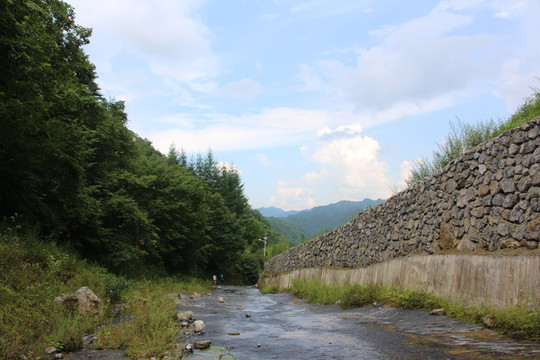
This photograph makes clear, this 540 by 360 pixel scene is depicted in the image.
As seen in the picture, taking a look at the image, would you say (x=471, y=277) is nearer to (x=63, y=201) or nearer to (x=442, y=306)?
(x=442, y=306)

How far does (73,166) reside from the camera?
Result: 12414mm

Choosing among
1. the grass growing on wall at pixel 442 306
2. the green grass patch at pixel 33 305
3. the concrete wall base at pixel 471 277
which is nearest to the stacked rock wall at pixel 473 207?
the concrete wall base at pixel 471 277

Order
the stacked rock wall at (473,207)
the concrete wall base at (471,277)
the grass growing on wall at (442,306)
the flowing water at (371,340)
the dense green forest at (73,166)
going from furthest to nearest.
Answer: the dense green forest at (73,166), the stacked rock wall at (473,207), the concrete wall base at (471,277), the grass growing on wall at (442,306), the flowing water at (371,340)

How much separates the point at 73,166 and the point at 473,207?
12497mm

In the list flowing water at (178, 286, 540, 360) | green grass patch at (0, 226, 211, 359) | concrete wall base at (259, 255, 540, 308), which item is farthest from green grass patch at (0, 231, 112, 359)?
concrete wall base at (259, 255, 540, 308)

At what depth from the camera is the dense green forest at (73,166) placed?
8.59 meters

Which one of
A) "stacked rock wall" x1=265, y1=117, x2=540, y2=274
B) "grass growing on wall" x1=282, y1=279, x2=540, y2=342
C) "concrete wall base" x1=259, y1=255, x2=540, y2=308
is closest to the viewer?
"grass growing on wall" x1=282, y1=279, x2=540, y2=342

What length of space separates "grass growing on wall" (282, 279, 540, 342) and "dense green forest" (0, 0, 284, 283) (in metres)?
10.2

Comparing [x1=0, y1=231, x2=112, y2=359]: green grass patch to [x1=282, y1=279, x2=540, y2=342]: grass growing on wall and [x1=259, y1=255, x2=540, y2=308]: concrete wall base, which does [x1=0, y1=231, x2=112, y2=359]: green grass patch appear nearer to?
[x1=282, y1=279, x2=540, y2=342]: grass growing on wall

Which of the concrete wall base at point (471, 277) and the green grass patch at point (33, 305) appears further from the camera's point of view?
the concrete wall base at point (471, 277)

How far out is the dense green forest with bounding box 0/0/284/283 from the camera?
8.59m

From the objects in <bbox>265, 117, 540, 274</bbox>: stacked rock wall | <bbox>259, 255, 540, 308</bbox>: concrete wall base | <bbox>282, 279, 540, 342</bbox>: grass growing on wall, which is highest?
<bbox>265, 117, 540, 274</bbox>: stacked rock wall

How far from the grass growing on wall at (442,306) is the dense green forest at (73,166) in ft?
33.5

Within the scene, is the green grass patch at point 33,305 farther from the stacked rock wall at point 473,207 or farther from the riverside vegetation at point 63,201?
the stacked rock wall at point 473,207
